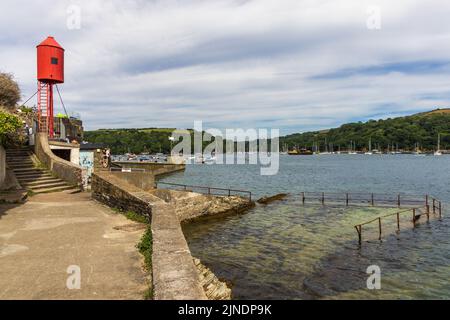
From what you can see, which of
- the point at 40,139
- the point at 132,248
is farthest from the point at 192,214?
the point at 132,248

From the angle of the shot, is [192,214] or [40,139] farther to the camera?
[192,214]

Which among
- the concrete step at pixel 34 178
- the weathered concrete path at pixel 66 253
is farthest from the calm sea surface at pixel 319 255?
the concrete step at pixel 34 178

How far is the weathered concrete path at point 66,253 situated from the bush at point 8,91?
12169mm

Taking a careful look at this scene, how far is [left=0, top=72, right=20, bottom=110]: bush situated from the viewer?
21.5 m

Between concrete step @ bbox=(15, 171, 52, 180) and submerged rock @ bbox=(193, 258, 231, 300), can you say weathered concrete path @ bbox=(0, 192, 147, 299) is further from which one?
concrete step @ bbox=(15, 171, 52, 180)

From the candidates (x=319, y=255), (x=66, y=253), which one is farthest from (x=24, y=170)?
(x=319, y=255)
